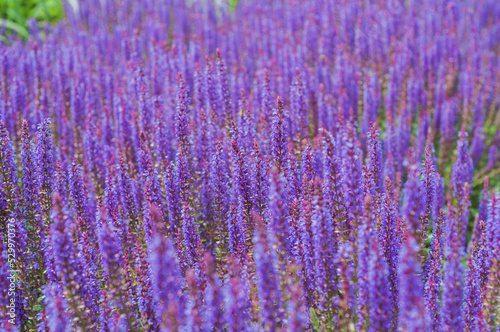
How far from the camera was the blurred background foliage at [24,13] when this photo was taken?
43.2ft

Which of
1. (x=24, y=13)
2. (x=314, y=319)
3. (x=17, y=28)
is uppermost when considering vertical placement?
(x=24, y=13)

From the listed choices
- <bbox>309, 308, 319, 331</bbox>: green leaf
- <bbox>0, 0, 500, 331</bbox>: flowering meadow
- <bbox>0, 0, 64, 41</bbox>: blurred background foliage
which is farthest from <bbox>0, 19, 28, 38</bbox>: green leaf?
<bbox>309, 308, 319, 331</bbox>: green leaf

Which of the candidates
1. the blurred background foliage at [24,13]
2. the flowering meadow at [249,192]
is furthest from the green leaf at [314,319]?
the blurred background foliage at [24,13]

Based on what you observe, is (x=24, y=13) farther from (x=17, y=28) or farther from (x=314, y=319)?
(x=314, y=319)

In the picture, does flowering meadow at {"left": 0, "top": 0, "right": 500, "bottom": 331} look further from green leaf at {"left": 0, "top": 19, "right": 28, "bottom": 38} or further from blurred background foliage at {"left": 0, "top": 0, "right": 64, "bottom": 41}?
blurred background foliage at {"left": 0, "top": 0, "right": 64, "bottom": 41}

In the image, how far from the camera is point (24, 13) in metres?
15.7

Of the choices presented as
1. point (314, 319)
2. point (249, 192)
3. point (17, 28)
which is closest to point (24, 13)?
point (17, 28)

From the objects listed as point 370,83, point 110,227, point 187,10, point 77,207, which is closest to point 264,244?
point 110,227

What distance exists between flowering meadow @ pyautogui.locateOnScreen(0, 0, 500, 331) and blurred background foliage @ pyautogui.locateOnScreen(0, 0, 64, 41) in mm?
3037

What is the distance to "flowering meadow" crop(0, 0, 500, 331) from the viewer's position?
3.53 m

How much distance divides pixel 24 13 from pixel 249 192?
13595 mm

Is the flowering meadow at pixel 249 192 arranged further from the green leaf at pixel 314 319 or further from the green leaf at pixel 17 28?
the green leaf at pixel 17 28

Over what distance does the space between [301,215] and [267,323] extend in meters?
1.01

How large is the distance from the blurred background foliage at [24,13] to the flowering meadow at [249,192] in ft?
9.96
